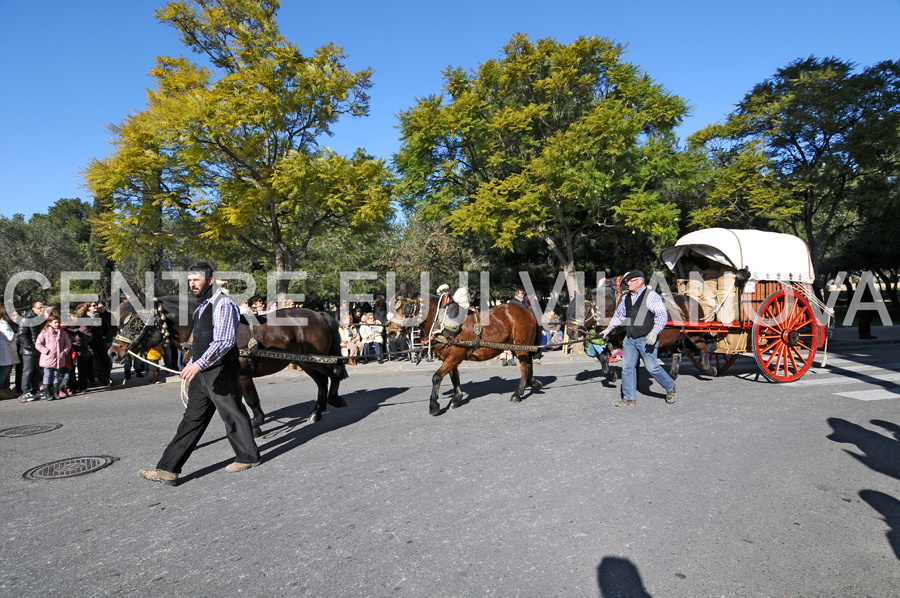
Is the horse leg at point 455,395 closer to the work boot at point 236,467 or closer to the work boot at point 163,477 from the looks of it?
the work boot at point 236,467

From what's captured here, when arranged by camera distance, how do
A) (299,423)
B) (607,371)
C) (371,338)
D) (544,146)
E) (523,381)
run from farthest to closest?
(544,146)
(371,338)
(607,371)
(523,381)
(299,423)

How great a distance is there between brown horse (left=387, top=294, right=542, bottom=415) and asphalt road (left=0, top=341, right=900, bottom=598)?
29.2 inches

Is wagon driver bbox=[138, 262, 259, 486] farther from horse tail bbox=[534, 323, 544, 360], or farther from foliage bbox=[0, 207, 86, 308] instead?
foliage bbox=[0, 207, 86, 308]

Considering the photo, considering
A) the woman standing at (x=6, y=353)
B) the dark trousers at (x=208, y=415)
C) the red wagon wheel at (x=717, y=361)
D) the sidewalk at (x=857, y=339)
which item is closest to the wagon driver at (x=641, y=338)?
the red wagon wheel at (x=717, y=361)

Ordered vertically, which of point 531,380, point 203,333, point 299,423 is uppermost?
point 203,333

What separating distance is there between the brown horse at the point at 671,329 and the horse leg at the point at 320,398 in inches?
177

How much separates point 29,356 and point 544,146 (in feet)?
46.2

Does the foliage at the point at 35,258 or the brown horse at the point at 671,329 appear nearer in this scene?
the brown horse at the point at 671,329

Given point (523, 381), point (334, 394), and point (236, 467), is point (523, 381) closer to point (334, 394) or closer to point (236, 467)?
point (334, 394)

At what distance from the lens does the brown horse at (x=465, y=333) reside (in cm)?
761

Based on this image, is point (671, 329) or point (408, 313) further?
point (671, 329)

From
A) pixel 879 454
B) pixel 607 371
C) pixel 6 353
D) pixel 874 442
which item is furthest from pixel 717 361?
pixel 6 353

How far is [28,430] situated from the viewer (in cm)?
738

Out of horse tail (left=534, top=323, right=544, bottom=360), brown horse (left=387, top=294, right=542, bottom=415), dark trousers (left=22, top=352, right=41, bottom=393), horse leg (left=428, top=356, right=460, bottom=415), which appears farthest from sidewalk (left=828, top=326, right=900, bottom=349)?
dark trousers (left=22, top=352, right=41, bottom=393)
